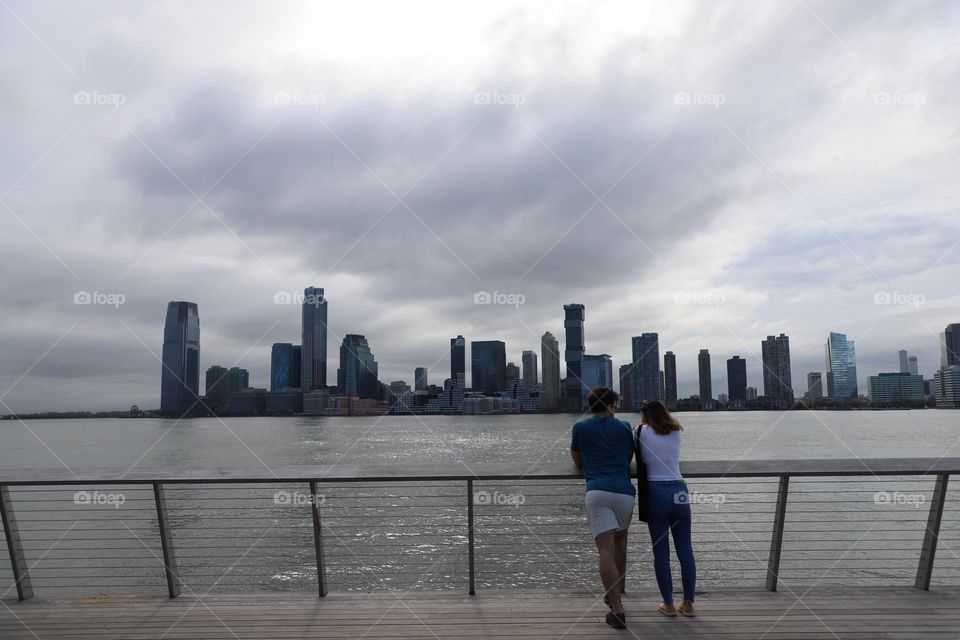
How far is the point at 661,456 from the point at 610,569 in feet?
2.97

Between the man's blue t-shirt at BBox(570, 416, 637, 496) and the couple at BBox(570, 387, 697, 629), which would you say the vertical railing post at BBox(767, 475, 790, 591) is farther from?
the man's blue t-shirt at BBox(570, 416, 637, 496)

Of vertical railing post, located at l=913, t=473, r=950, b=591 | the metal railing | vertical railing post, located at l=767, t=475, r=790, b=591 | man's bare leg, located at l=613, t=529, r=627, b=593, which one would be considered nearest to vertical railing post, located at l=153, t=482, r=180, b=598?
the metal railing

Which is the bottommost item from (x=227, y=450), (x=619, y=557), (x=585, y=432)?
(x=227, y=450)

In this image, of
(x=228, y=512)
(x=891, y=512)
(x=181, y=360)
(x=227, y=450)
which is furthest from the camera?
(x=227, y=450)

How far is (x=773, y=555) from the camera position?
16.8ft

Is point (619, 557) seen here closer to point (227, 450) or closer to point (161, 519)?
point (161, 519)

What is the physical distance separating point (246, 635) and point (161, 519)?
1468 mm

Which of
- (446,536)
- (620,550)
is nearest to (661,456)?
(620,550)

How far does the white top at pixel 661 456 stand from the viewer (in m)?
4.68

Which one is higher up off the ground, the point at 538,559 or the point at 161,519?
the point at 161,519

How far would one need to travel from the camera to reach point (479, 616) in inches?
179

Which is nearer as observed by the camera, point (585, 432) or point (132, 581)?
point (585, 432)

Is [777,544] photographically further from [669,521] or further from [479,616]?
[479,616]

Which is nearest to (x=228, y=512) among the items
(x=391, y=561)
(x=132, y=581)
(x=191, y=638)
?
(x=132, y=581)
